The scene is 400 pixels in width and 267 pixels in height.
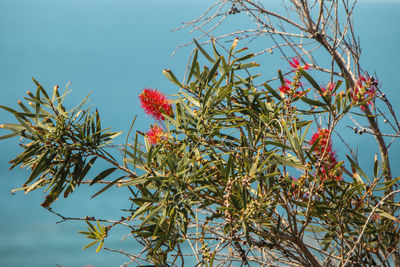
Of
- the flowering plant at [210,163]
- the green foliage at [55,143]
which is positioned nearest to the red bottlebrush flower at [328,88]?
the flowering plant at [210,163]

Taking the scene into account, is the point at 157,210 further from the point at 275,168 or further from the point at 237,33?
the point at 237,33

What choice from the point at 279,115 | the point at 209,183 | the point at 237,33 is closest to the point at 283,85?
the point at 279,115

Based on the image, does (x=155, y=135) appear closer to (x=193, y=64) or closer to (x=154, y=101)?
(x=154, y=101)

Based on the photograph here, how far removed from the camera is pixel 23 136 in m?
0.85

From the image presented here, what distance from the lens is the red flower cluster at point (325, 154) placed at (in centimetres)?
91

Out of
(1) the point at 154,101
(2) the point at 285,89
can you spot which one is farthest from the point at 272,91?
(1) the point at 154,101

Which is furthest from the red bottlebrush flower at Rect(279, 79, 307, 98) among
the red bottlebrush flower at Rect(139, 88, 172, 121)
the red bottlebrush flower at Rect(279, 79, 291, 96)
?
the red bottlebrush flower at Rect(139, 88, 172, 121)

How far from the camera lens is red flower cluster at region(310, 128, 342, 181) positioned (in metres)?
0.91

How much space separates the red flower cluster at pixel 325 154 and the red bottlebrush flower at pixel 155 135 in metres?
0.37

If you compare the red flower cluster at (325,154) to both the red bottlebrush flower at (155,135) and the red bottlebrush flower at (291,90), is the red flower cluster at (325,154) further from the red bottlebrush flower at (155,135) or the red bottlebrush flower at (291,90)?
the red bottlebrush flower at (155,135)

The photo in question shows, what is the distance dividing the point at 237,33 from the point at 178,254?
3.40 feet

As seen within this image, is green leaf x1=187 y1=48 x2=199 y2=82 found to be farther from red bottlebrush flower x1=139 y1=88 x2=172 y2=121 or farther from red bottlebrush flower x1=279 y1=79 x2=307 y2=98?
red bottlebrush flower x1=279 y1=79 x2=307 y2=98

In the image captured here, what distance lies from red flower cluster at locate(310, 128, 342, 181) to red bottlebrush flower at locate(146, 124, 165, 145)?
0.37 m

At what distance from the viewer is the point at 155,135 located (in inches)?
40.1
